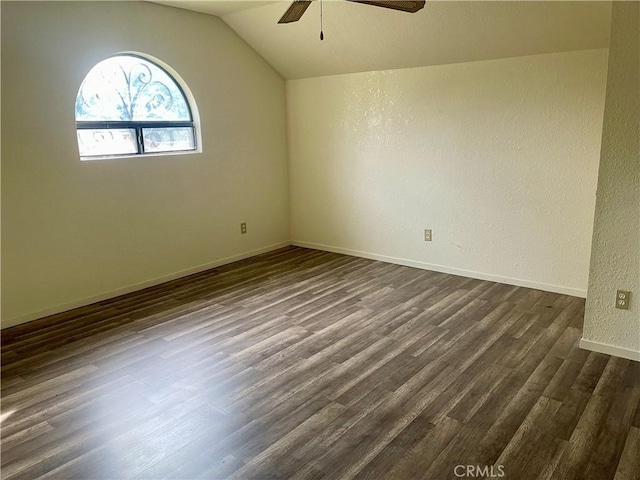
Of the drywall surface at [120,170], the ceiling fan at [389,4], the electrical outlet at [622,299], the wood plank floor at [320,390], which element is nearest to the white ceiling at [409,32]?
the drywall surface at [120,170]

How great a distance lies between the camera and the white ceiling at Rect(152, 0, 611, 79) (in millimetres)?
3279

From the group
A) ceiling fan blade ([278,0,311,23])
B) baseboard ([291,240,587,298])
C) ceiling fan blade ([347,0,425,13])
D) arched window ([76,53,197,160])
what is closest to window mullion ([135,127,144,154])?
arched window ([76,53,197,160])

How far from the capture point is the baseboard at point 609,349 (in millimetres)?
2830

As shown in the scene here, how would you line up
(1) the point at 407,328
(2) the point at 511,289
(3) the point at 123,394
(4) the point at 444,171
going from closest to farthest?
1. (3) the point at 123,394
2. (1) the point at 407,328
3. (2) the point at 511,289
4. (4) the point at 444,171

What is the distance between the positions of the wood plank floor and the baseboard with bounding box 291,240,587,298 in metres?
0.09

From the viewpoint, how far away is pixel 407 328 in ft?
10.9

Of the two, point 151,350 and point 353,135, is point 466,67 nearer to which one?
point 353,135

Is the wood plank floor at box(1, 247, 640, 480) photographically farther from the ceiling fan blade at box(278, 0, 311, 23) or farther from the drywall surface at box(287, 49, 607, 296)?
the ceiling fan blade at box(278, 0, 311, 23)

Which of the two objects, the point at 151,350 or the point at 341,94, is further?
the point at 341,94

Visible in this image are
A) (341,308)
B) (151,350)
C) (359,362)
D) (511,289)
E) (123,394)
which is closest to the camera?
(123,394)

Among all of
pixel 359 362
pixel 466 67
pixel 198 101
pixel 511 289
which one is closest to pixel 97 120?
pixel 198 101

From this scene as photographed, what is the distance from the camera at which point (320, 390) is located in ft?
8.50

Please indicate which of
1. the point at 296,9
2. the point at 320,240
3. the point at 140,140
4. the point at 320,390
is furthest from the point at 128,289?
the point at 296,9

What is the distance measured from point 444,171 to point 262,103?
2.10m
